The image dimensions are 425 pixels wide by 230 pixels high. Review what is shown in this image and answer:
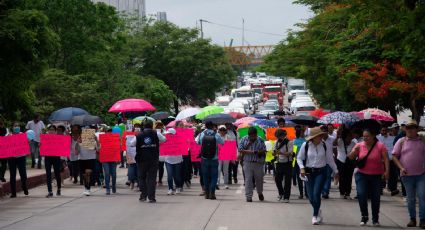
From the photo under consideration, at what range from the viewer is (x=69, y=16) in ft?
154

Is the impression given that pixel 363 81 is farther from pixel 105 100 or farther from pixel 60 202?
pixel 105 100

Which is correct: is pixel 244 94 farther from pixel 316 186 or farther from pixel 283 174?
pixel 316 186

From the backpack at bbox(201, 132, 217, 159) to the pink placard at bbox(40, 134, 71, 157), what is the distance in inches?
146

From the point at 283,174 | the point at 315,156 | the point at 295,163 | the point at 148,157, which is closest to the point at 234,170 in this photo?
the point at 295,163

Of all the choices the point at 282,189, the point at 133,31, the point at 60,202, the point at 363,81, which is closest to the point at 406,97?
the point at 363,81

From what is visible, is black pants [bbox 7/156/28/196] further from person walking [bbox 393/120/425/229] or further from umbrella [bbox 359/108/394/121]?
umbrella [bbox 359/108/394/121]

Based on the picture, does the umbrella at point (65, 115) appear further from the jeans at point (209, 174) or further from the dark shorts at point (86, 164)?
the jeans at point (209, 174)

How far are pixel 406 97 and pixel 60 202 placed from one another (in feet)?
59.7

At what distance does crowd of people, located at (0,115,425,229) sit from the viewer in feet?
50.3

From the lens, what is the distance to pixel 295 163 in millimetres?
21875

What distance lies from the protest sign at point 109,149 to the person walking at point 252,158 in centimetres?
375

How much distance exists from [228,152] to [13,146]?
6.03 m

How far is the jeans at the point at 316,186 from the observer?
51.1ft

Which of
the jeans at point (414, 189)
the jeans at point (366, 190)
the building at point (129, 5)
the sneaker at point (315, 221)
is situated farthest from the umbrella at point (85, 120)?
the building at point (129, 5)
